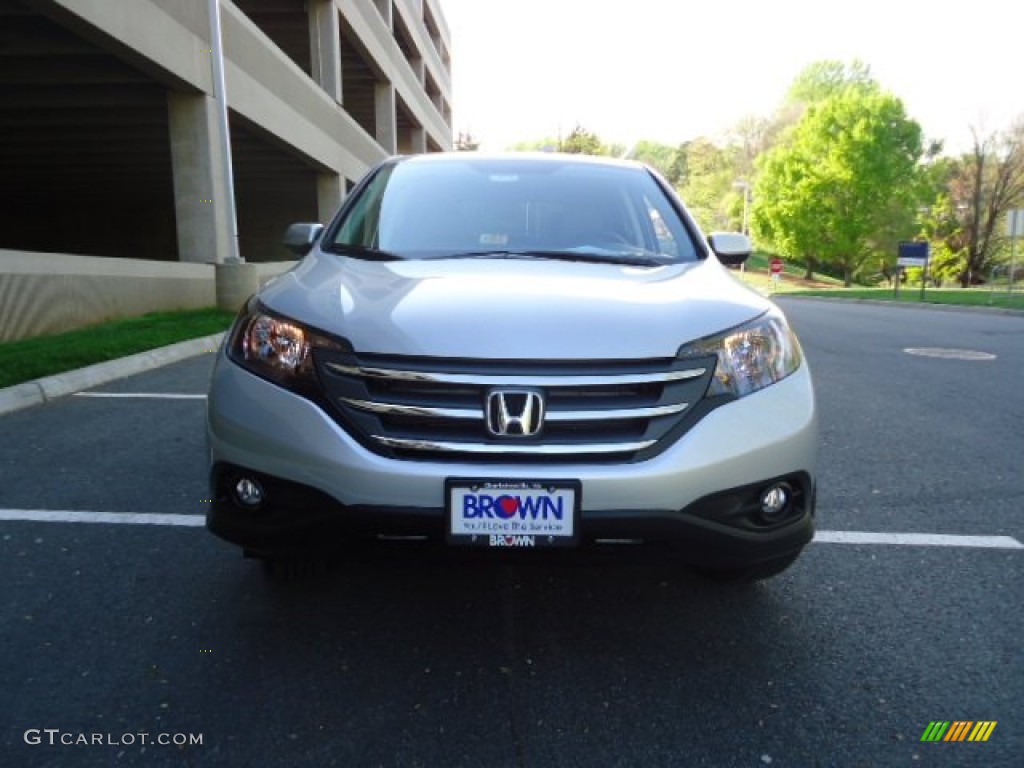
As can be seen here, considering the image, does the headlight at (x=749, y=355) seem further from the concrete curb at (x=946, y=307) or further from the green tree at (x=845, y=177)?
the green tree at (x=845, y=177)

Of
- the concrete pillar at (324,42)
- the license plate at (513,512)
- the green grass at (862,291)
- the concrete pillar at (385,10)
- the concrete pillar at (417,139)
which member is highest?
the concrete pillar at (385,10)

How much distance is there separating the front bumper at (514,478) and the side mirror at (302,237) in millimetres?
1339

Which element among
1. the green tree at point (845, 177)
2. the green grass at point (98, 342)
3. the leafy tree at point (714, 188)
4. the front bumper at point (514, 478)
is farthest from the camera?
the leafy tree at point (714, 188)

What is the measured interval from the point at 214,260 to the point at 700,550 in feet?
42.0

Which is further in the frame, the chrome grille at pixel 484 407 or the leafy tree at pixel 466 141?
the leafy tree at pixel 466 141

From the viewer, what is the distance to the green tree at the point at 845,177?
39375 millimetres

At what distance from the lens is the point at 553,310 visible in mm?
2188

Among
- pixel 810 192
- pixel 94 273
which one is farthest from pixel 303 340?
pixel 810 192

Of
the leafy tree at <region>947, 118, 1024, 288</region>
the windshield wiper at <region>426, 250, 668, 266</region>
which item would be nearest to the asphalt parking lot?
the windshield wiper at <region>426, 250, 668, 266</region>

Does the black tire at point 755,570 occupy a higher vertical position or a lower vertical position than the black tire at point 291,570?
higher

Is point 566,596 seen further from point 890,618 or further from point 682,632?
point 890,618

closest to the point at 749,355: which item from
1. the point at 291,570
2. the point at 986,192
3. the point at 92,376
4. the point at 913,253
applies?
the point at 291,570

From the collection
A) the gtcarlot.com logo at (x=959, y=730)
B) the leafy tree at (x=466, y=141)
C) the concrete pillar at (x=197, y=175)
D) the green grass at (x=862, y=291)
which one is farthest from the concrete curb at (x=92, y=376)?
the leafy tree at (x=466, y=141)

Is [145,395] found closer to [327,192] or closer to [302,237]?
[302,237]
